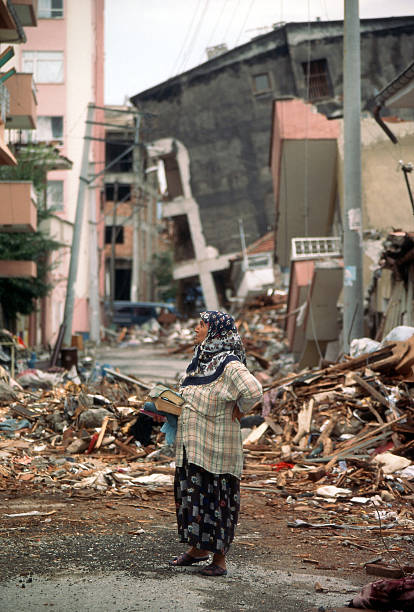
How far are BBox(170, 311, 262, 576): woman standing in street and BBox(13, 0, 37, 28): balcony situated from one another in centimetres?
2268

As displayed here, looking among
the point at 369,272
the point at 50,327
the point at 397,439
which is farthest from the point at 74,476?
the point at 50,327

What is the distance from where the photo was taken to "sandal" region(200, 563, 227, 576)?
5.63 meters

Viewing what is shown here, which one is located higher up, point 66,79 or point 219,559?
point 66,79

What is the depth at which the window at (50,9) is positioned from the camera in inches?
2040

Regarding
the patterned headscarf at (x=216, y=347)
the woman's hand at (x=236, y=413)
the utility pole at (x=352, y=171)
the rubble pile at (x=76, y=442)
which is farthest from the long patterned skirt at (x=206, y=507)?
the utility pole at (x=352, y=171)

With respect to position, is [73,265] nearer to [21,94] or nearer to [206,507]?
[21,94]

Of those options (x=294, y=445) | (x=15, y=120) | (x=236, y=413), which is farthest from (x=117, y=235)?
(x=236, y=413)

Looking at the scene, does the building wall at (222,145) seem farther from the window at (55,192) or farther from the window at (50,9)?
the window at (50,9)

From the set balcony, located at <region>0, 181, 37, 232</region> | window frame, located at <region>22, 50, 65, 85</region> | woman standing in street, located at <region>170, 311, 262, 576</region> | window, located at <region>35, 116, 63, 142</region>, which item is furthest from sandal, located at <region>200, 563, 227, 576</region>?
window frame, located at <region>22, 50, 65, 85</region>

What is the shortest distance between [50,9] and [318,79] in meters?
17.7

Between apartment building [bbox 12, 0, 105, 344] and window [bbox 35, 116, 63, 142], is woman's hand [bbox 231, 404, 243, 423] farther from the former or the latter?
window [bbox 35, 116, 63, 142]

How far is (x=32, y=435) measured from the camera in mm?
12438

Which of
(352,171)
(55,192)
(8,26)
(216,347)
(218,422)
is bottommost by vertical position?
(218,422)

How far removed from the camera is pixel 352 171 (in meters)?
14.5
